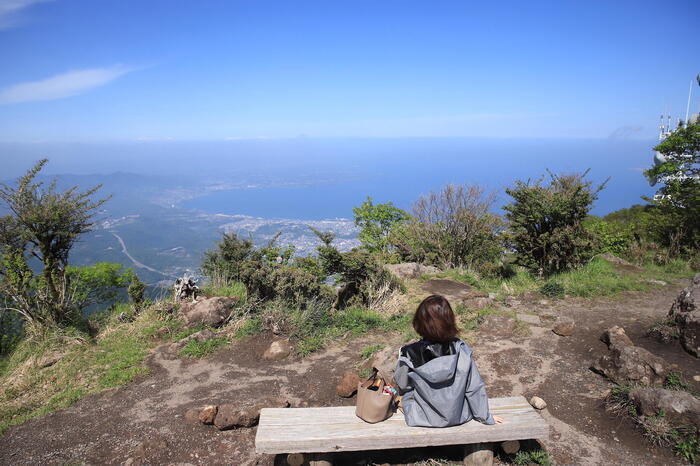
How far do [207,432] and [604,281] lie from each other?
26.9 ft

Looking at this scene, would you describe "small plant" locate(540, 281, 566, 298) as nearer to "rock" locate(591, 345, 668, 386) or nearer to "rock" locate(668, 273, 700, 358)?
"rock" locate(668, 273, 700, 358)

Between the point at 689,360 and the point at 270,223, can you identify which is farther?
the point at 270,223

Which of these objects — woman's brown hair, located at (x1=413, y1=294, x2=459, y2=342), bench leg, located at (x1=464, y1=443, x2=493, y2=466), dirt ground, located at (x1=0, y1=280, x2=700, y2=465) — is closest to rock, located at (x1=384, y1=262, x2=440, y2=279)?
dirt ground, located at (x1=0, y1=280, x2=700, y2=465)

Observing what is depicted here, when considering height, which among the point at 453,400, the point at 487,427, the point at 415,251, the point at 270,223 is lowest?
the point at 270,223

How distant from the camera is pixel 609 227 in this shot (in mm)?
12477

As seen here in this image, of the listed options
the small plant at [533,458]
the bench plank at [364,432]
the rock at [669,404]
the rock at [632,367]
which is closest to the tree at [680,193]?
the rock at [632,367]

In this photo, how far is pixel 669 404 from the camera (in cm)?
359

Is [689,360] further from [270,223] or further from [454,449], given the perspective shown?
[270,223]

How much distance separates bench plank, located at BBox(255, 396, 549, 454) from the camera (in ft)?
9.84

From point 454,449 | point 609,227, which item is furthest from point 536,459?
point 609,227

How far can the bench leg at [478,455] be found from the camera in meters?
3.21

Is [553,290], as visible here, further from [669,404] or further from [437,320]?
[437,320]

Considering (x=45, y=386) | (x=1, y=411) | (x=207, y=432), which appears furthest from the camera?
(x=45, y=386)

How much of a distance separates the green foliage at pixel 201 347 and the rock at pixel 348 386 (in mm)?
2433
